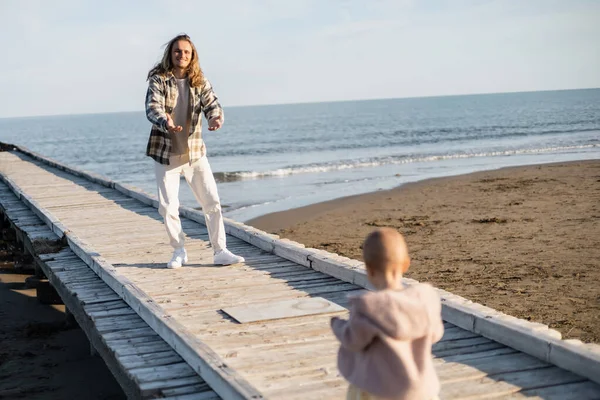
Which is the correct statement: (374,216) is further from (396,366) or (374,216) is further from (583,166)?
(396,366)

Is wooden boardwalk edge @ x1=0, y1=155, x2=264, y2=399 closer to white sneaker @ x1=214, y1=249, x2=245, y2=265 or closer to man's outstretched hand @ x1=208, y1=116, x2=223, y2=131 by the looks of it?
white sneaker @ x1=214, y1=249, x2=245, y2=265

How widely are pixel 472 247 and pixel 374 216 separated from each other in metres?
5.20

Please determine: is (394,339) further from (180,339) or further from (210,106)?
(210,106)

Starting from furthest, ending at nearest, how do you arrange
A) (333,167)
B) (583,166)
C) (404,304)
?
Answer: 1. (333,167)
2. (583,166)
3. (404,304)

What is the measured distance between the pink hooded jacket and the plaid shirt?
169 inches

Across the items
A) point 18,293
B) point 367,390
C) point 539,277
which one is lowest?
point 18,293

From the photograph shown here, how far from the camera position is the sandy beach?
898 centimetres

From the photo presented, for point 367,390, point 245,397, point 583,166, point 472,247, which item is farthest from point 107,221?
point 583,166

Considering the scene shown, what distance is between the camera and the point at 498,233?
13.8 metres

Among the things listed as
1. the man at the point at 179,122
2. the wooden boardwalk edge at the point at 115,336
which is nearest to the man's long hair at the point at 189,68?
the man at the point at 179,122

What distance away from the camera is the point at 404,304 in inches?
126

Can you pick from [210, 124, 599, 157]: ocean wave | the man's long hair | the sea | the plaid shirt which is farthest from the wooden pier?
[210, 124, 599, 157]: ocean wave

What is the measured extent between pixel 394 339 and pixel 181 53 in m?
4.63

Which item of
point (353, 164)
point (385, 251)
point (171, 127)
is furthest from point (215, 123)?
point (353, 164)
